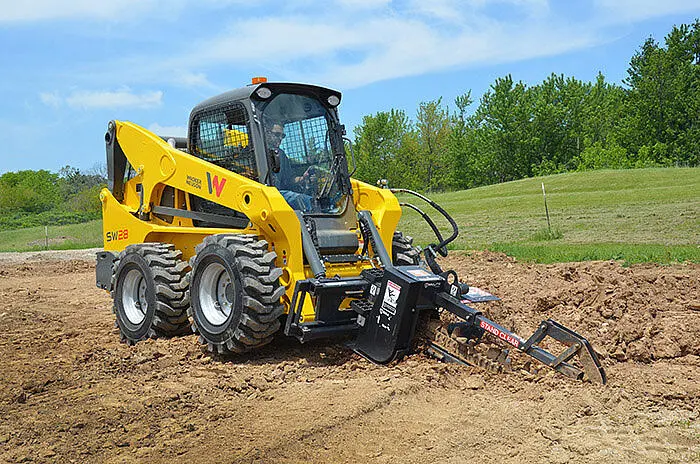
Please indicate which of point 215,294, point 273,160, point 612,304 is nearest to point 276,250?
point 215,294

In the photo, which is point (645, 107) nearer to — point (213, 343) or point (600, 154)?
point (600, 154)

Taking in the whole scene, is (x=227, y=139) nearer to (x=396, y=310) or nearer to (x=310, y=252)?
(x=310, y=252)

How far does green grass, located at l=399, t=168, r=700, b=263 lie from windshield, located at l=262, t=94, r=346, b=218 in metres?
7.13

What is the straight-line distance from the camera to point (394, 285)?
636 cm

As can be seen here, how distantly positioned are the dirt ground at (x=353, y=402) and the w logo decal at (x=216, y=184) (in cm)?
164

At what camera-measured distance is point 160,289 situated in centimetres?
755

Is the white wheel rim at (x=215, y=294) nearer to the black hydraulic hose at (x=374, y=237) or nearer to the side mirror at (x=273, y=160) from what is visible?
the side mirror at (x=273, y=160)

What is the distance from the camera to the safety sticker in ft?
20.7

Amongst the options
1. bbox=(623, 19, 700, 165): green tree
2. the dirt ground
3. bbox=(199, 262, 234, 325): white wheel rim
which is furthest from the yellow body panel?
bbox=(623, 19, 700, 165): green tree

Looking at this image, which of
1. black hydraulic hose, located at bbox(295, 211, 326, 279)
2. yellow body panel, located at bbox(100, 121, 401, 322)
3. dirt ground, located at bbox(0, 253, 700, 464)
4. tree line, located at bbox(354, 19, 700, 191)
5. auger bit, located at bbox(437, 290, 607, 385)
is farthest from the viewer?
tree line, located at bbox(354, 19, 700, 191)

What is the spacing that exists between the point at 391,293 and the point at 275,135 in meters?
2.22

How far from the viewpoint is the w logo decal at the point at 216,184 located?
23.6ft

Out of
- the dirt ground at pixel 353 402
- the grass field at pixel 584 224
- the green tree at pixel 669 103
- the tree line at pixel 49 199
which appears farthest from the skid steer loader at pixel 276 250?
the green tree at pixel 669 103

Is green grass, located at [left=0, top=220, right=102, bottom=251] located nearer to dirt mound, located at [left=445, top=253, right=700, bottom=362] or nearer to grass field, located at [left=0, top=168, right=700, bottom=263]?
grass field, located at [left=0, top=168, right=700, bottom=263]
